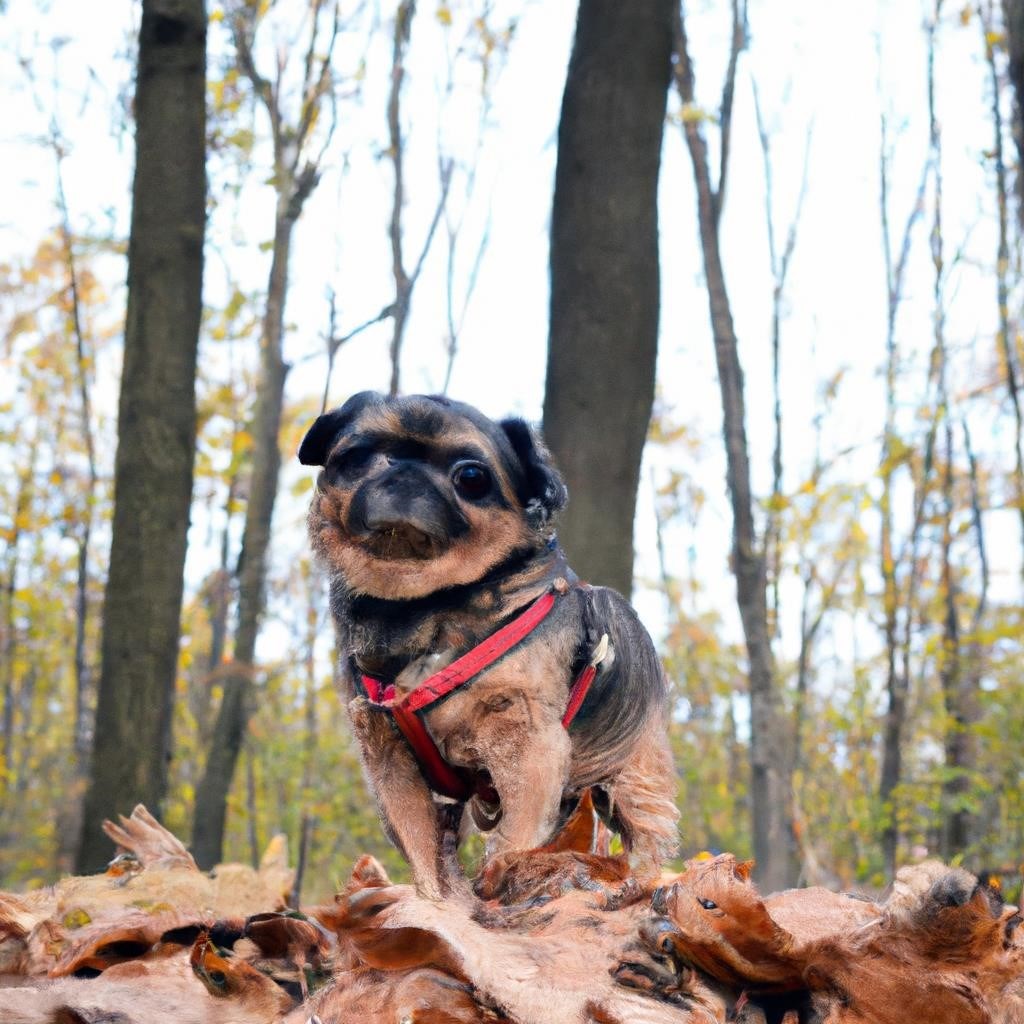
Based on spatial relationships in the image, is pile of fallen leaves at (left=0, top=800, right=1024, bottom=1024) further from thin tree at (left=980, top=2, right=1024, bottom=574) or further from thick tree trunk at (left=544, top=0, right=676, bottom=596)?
thin tree at (left=980, top=2, right=1024, bottom=574)

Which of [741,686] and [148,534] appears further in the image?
[741,686]

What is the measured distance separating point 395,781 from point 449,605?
1.72 ft

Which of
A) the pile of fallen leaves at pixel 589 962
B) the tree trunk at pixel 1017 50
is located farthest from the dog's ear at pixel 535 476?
the tree trunk at pixel 1017 50

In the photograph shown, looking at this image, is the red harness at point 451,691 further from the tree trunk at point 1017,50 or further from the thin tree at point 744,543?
the tree trunk at point 1017,50

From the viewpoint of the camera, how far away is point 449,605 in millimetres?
3461

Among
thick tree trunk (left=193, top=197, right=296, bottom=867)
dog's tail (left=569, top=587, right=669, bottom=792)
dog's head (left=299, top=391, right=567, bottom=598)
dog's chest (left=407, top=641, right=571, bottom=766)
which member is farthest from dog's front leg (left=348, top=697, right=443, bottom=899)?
thick tree trunk (left=193, top=197, right=296, bottom=867)

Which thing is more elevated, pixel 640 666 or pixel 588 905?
pixel 640 666

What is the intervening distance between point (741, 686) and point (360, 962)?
46.7 ft

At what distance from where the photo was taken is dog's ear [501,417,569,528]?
3.54 metres

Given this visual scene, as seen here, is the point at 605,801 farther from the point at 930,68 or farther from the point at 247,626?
the point at 930,68

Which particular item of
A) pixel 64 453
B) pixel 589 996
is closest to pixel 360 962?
pixel 589 996

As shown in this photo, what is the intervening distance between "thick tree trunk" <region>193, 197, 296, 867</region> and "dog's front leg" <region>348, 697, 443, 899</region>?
19.7 feet

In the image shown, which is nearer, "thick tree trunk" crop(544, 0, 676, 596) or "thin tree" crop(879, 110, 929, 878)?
"thick tree trunk" crop(544, 0, 676, 596)

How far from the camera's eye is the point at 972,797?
10969mm
